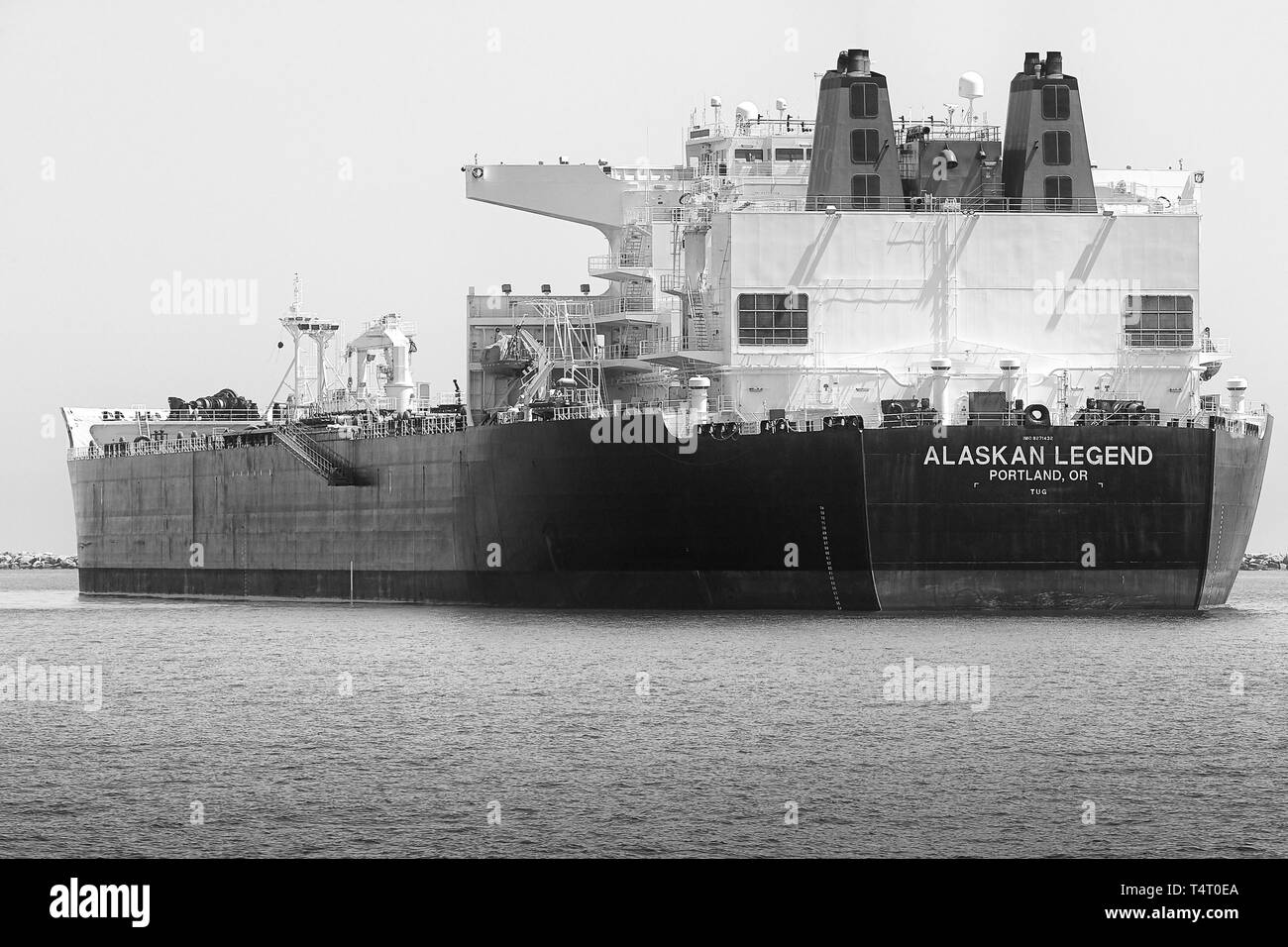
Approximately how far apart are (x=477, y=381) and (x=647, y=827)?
38761 millimetres

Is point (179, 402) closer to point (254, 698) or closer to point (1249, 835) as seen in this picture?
point (254, 698)

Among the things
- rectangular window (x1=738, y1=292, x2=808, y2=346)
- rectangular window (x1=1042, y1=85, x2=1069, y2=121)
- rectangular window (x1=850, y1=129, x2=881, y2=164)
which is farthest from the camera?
rectangular window (x1=1042, y1=85, x2=1069, y2=121)

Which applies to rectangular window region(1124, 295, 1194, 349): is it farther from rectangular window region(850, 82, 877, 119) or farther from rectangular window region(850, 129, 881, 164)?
rectangular window region(850, 82, 877, 119)

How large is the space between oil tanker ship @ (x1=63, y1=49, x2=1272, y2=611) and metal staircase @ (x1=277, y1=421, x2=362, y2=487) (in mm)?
89

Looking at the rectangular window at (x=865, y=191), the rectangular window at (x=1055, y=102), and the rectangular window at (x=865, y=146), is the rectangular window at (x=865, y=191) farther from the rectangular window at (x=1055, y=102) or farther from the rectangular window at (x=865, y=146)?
the rectangular window at (x=1055, y=102)

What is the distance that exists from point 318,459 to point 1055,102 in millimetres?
23294

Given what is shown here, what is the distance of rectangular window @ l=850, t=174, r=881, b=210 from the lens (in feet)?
158

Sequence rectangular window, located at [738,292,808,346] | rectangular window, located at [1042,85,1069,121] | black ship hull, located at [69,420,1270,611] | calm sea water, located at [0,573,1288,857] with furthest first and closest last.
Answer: rectangular window, located at [1042,85,1069,121]
rectangular window, located at [738,292,808,346]
black ship hull, located at [69,420,1270,611]
calm sea water, located at [0,573,1288,857]

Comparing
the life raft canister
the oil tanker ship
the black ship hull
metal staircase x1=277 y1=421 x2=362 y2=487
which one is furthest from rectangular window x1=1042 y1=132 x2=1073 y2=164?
metal staircase x1=277 y1=421 x2=362 y2=487

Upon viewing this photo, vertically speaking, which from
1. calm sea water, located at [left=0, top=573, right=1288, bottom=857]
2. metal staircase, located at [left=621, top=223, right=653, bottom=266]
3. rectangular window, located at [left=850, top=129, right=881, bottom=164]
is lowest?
calm sea water, located at [left=0, top=573, right=1288, bottom=857]

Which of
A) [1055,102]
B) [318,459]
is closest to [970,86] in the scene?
[1055,102]

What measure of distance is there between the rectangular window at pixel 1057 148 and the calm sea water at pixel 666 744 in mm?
12125

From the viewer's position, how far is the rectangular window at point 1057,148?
159 ft
